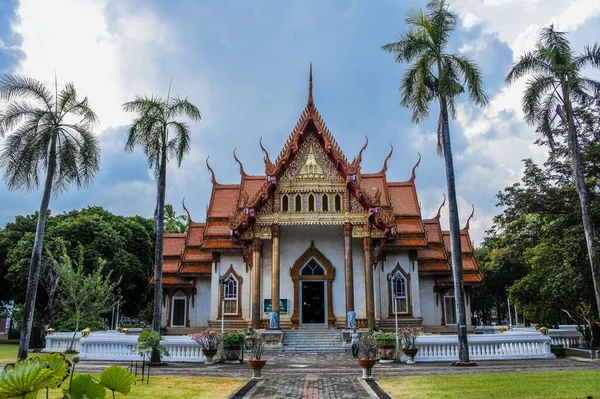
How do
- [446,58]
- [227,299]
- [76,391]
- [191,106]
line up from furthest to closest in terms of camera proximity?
[227,299], [191,106], [446,58], [76,391]

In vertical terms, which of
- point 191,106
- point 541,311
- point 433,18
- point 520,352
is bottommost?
point 520,352

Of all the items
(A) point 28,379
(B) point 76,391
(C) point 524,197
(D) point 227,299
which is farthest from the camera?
(D) point 227,299

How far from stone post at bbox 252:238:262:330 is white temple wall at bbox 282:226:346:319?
189 cm

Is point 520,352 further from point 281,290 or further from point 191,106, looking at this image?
point 191,106

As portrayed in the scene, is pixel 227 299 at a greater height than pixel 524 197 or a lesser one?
lesser

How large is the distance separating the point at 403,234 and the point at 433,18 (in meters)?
11.5

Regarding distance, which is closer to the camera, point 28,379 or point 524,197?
point 28,379

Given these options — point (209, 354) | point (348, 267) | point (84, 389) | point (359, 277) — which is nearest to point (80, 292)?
point (209, 354)

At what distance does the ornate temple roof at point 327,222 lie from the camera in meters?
23.4

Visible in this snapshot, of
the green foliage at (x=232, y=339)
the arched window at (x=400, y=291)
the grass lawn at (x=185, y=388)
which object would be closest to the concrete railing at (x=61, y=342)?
the green foliage at (x=232, y=339)

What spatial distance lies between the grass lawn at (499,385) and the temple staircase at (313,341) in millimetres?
8487

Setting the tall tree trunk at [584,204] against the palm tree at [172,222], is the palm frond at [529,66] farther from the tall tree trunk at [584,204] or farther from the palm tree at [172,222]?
the palm tree at [172,222]

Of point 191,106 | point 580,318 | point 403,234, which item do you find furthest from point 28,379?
point 580,318

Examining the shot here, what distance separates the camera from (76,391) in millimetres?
3725
